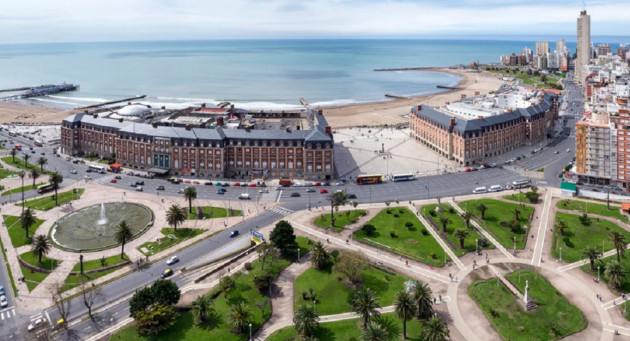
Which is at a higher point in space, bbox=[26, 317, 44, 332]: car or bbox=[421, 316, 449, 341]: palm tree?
bbox=[421, 316, 449, 341]: palm tree

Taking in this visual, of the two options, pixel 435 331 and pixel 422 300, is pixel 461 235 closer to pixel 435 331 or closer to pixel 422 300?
pixel 422 300

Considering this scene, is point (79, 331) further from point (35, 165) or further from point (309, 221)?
point (35, 165)

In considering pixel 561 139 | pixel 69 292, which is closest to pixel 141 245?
pixel 69 292

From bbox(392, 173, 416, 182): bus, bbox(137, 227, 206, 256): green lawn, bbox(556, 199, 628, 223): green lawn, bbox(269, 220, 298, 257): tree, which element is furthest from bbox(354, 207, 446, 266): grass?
bbox(556, 199, 628, 223): green lawn

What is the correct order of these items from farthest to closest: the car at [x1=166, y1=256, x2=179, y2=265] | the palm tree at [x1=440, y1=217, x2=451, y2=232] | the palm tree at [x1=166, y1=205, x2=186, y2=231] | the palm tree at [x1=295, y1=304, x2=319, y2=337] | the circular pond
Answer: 1. the palm tree at [x1=166, y1=205, x2=186, y2=231]
2. the palm tree at [x1=440, y1=217, x2=451, y2=232]
3. the circular pond
4. the car at [x1=166, y1=256, x2=179, y2=265]
5. the palm tree at [x1=295, y1=304, x2=319, y2=337]

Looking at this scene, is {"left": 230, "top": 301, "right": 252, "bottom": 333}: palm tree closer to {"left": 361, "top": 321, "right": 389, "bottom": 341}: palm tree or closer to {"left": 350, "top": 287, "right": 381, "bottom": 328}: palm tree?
{"left": 350, "top": 287, "right": 381, "bottom": 328}: palm tree

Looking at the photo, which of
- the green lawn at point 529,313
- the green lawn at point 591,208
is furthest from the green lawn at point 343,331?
the green lawn at point 591,208

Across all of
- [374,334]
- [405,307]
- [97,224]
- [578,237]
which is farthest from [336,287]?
[97,224]

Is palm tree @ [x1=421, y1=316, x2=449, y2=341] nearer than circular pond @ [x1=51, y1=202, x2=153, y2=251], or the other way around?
palm tree @ [x1=421, y1=316, x2=449, y2=341]
